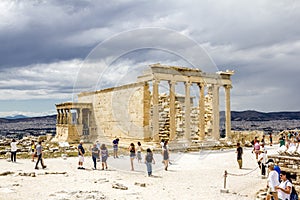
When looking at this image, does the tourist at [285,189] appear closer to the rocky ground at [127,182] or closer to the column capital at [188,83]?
the rocky ground at [127,182]

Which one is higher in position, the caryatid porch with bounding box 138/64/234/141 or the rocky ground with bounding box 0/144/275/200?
the caryatid porch with bounding box 138/64/234/141

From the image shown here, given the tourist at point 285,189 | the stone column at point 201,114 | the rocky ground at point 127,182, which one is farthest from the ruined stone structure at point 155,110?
the tourist at point 285,189

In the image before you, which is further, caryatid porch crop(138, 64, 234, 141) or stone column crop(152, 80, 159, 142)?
caryatid porch crop(138, 64, 234, 141)

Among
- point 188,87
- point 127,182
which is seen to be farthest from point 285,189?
point 188,87

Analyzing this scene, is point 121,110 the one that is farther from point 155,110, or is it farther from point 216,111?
point 216,111

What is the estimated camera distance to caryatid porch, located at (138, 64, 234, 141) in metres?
24.1

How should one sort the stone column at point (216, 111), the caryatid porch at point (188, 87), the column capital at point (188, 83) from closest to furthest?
the caryatid porch at point (188, 87)
the column capital at point (188, 83)
the stone column at point (216, 111)

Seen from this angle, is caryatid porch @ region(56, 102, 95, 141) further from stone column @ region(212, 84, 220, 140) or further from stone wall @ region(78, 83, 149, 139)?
stone column @ region(212, 84, 220, 140)

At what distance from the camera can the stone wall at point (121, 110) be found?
2631 centimetres

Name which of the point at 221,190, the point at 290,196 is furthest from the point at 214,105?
the point at 290,196

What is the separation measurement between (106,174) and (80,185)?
239 centimetres

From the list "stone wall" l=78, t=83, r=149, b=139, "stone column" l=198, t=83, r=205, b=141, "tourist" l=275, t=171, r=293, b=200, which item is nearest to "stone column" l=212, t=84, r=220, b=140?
"stone column" l=198, t=83, r=205, b=141

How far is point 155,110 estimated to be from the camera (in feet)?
78.6

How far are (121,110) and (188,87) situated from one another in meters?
7.18
